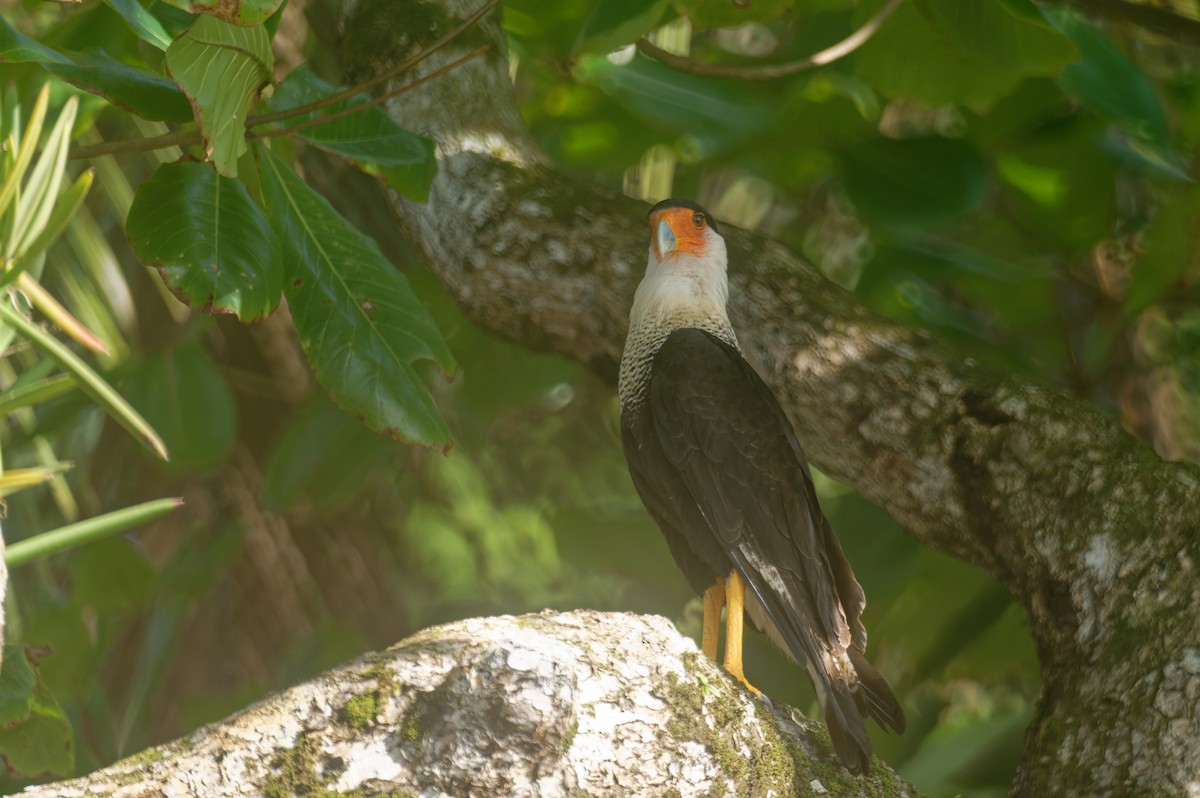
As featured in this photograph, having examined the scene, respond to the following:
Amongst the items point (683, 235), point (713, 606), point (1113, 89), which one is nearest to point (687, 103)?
point (683, 235)

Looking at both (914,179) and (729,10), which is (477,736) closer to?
(729,10)

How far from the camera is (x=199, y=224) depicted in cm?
197

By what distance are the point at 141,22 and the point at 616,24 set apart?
1.07 metres

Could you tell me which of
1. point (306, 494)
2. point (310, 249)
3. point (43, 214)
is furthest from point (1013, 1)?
point (306, 494)

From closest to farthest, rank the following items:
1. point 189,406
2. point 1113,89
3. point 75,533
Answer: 1. point 75,533
2. point 1113,89
3. point 189,406

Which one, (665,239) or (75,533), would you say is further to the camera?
(665,239)

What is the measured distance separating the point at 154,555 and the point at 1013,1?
3439 mm

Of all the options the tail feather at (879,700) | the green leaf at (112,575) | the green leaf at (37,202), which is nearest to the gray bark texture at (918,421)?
the tail feather at (879,700)

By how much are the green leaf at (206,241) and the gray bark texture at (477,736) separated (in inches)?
26.2

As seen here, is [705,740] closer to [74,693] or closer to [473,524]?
[74,693]

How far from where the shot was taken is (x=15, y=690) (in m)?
2.06

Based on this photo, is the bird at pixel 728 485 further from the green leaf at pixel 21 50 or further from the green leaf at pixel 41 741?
the green leaf at pixel 41 741

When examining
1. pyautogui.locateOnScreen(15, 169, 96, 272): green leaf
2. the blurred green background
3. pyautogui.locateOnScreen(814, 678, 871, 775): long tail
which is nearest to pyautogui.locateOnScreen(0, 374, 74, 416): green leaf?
pyautogui.locateOnScreen(15, 169, 96, 272): green leaf

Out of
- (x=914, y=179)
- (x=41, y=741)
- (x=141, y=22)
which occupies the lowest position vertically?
(x=41, y=741)
